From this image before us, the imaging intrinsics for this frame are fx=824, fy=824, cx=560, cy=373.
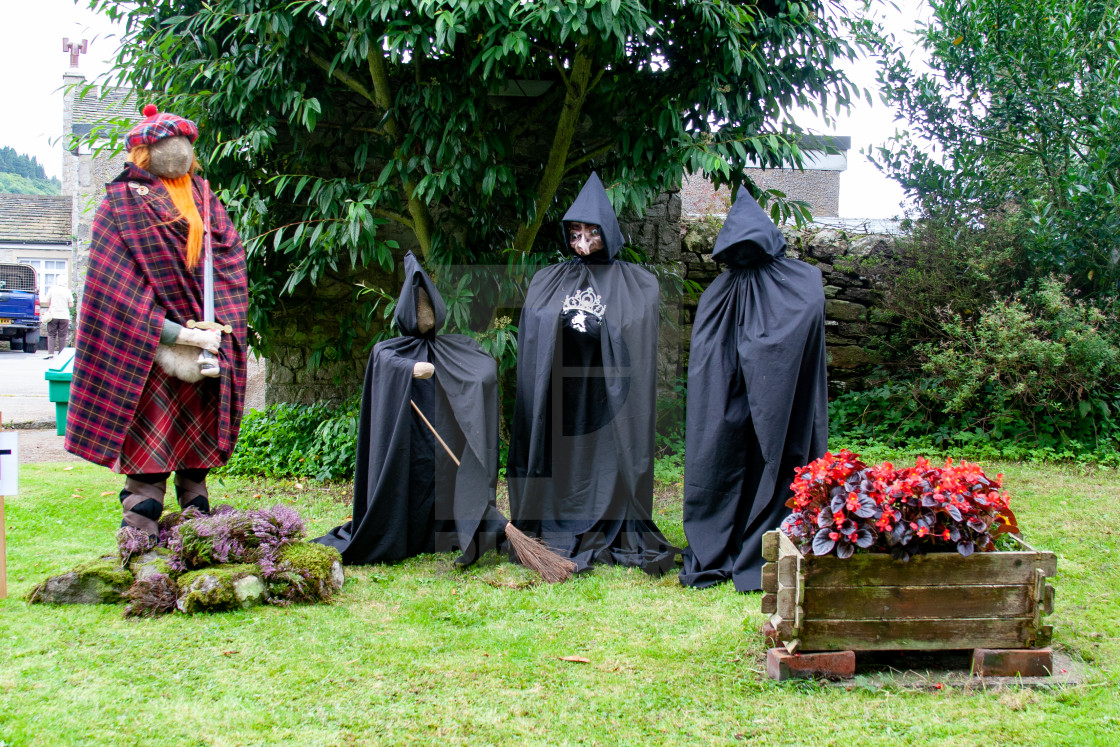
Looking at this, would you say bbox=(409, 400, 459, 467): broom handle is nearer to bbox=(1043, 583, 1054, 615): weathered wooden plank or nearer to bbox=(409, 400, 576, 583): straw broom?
bbox=(409, 400, 576, 583): straw broom

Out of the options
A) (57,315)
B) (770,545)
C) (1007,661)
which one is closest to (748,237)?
(770,545)

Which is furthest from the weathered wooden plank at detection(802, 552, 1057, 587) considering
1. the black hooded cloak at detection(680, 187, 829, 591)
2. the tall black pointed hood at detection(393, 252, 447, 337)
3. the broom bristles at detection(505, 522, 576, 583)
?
the tall black pointed hood at detection(393, 252, 447, 337)

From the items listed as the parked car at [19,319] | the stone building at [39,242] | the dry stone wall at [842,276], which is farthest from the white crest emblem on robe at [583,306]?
the stone building at [39,242]

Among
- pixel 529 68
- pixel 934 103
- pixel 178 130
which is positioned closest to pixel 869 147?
pixel 934 103

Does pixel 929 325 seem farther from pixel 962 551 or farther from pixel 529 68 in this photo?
pixel 962 551

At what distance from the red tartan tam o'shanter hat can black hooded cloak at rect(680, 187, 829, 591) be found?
2.68 metres

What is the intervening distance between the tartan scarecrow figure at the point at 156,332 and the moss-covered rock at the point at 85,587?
241 mm

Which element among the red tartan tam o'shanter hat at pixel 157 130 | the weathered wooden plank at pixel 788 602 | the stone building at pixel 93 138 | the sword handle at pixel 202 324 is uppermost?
the stone building at pixel 93 138

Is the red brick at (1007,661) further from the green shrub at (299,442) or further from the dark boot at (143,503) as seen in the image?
the green shrub at (299,442)

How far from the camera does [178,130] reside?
3859mm

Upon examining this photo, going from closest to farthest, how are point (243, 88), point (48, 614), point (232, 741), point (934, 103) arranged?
point (232, 741) → point (48, 614) → point (243, 88) → point (934, 103)

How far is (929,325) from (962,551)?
17.9ft

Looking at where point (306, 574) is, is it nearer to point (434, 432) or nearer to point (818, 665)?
point (434, 432)

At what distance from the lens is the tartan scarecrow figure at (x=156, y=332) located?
3727 mm
